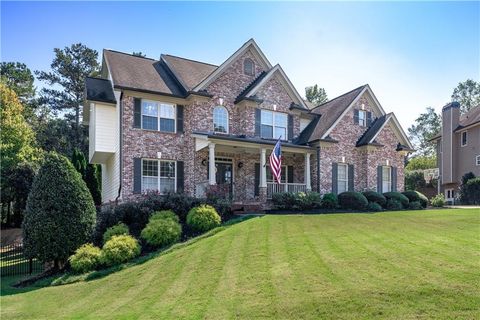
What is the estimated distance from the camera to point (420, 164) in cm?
5103

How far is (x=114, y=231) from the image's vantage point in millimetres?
13656

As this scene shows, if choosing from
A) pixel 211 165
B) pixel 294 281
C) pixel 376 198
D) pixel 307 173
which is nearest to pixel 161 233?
pixel 211 165

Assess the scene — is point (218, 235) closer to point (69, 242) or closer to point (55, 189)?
point (69, 242)

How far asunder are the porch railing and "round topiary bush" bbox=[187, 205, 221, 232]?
5.93m

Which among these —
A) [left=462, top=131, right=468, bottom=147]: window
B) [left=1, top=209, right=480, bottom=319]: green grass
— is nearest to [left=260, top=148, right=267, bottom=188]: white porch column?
[left=1, top=209, right=480, bottom=319]: green grass

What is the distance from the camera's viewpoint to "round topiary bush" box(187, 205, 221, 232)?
559 inches

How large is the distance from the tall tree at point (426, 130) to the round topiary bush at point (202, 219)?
58.2m

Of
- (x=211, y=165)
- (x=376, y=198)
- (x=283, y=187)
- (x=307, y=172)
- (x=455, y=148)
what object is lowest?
(x=376, y=198)

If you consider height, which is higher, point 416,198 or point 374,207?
point 416,198

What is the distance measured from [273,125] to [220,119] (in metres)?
3.47

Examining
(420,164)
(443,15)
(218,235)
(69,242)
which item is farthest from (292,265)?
(420,164)

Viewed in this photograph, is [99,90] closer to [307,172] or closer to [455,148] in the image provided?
[307,172]

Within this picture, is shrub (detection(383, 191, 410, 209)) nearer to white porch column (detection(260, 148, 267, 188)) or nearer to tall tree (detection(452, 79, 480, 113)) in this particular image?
white porch column (detection(260, 148, 267, 188))

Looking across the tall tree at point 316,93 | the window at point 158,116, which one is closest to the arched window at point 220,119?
the window at point 158,116
